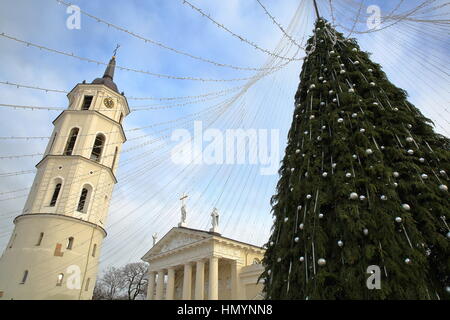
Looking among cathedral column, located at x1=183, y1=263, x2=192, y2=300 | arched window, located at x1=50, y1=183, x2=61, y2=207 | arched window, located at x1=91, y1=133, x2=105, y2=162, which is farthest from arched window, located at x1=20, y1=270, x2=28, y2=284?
cathedral column, located at x1=183, y1=263, x2=192, y2=300

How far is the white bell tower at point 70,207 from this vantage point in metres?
18.7

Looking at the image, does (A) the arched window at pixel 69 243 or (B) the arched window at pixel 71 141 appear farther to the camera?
(B) the arched window at pixel 71 141

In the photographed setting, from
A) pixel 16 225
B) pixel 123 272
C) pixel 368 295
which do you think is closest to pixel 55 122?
pixel 16 225

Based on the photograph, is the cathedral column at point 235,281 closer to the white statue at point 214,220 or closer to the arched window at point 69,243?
the white statue at point 214,220

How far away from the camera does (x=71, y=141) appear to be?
23.8 m

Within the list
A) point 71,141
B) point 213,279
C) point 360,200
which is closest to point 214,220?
point 213,279

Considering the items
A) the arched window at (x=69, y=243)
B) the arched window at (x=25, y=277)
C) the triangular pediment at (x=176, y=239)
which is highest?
the triangular pediment at (x=176, y=239)

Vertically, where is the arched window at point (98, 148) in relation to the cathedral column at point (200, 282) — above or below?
above

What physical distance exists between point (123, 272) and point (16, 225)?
37020 millimetres

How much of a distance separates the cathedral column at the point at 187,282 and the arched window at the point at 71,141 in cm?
1451

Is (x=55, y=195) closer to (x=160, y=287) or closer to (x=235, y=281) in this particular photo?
(x=160, y=287)

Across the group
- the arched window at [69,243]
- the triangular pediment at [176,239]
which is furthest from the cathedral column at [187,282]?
the arched window at [69,243]

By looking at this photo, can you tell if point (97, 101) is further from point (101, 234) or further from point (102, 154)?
point (101, 234)

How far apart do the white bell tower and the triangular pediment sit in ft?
26.4
